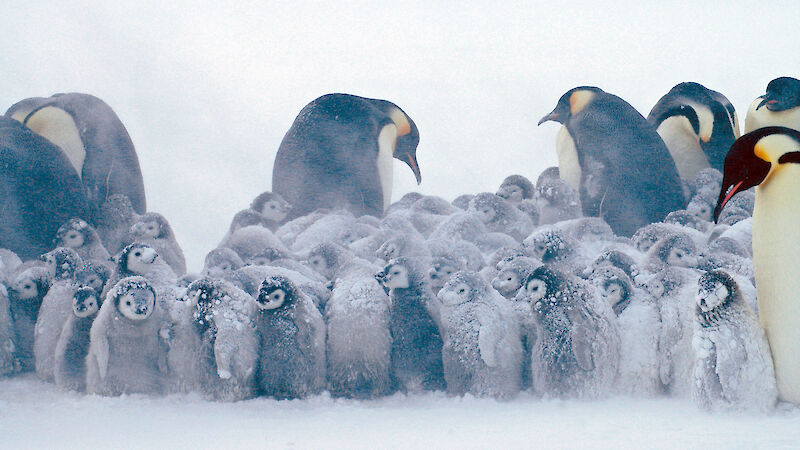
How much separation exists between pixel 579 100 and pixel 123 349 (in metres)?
3.78

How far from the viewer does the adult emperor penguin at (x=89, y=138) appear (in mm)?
5438

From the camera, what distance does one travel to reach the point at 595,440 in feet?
7.95

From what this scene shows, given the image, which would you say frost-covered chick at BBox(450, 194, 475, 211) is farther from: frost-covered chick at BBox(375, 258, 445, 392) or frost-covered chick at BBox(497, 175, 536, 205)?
frost-covered chick at BBox(375, 258, 445, 392)

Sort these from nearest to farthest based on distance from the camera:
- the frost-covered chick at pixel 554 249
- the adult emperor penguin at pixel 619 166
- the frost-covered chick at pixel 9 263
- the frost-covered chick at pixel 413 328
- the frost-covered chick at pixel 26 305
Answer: the frost-covered chick at pixel 413 328 < the frost-covered chick at pixel 26 305 < the frost-covered chick at pixel 9 263 < the frost-covered chick at pixel 554 249 < the adult emperor penguin at pixel 619 166

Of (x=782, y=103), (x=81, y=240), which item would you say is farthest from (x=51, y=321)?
(x=782, y=103)

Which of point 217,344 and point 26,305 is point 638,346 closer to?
point 217,344

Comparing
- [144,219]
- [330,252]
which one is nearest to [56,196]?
[144,219]

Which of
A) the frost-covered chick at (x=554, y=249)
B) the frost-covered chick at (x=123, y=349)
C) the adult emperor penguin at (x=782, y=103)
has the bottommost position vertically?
the frost-covered chick at (x=123, y=349)

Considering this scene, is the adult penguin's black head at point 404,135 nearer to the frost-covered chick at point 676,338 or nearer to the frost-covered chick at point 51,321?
the frost-covered chick at point 51,321

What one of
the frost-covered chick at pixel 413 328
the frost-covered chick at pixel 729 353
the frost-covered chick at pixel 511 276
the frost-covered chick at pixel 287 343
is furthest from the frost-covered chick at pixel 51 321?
the frost-covered chick at pixel 729 353

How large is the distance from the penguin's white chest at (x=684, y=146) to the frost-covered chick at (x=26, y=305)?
443cm

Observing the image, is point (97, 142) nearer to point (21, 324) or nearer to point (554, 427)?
point (21, 324)

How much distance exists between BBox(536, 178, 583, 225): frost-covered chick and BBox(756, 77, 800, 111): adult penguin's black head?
4.55 feet

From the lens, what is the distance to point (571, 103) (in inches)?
235
